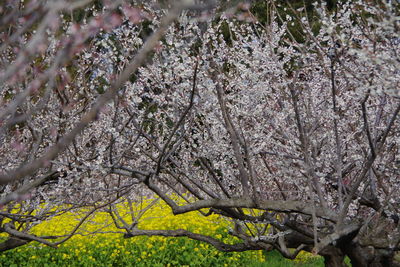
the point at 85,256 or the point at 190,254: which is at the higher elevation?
the point at 85,256

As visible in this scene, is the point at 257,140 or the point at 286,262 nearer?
the point at 257,140

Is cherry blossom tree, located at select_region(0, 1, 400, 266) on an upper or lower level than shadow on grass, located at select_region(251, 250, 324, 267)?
upper

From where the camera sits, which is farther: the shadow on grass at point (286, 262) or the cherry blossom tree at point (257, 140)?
the shadow on grass at point (286, 262)

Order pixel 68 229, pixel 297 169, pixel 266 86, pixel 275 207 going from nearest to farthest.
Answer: pixel 275 207 < pixel 297 169 < pixel 266 86 < pixel 68 229

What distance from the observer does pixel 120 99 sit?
382 cm

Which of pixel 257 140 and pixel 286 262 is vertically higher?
pixel 257 140

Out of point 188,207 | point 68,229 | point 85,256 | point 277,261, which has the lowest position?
point 277,261

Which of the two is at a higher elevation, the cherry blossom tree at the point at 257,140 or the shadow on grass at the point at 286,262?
the cherry blossom tree at the point at 257,140

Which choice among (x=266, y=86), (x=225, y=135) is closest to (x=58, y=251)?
(x=225, y=135)

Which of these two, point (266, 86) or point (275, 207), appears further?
point (266, 86)

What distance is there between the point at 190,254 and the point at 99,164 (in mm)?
5206

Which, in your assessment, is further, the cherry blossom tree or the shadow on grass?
the shadow on grass

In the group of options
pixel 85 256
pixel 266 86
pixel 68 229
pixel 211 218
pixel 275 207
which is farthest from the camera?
pixel 211 218

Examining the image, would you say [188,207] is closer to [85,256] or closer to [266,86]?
[266,86]
